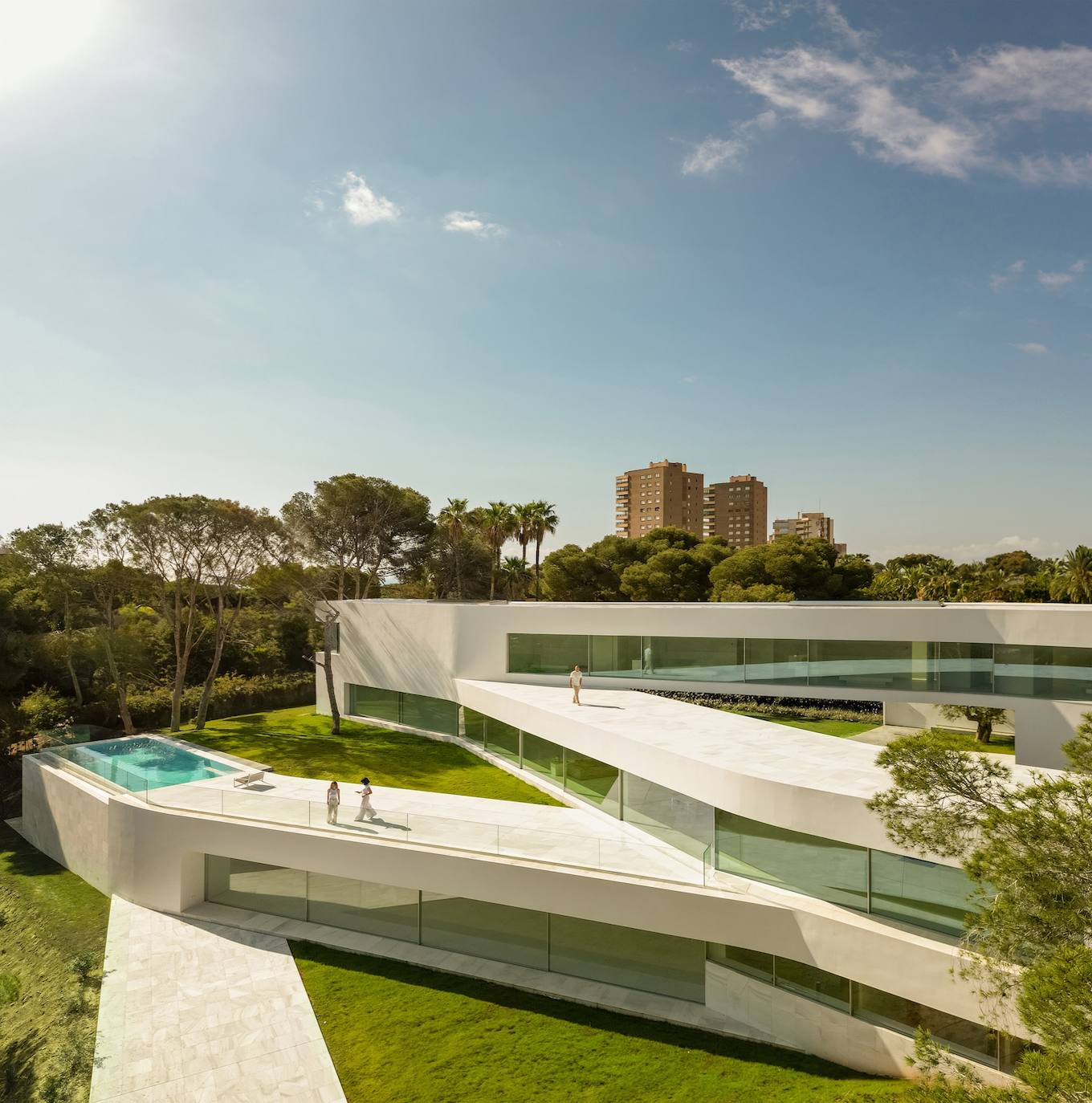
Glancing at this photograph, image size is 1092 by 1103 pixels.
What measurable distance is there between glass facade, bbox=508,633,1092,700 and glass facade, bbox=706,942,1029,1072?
9865mm

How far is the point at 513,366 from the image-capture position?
1102 inches

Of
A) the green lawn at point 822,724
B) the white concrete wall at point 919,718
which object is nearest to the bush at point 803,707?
the green lawn at point 822,724

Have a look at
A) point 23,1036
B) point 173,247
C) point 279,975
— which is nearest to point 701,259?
point 173,247

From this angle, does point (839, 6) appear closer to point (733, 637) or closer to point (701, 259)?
point (701, 259)

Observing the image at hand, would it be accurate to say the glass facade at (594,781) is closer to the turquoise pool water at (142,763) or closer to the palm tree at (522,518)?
the turquoise pool water at (142,763)

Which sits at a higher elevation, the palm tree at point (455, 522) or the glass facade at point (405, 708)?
the palm tree at point (455, 522)

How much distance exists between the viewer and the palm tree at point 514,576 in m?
47.2

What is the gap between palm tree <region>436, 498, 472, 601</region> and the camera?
41500mm

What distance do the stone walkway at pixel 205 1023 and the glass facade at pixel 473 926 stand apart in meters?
A: 1.19

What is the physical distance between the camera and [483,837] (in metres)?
14.7

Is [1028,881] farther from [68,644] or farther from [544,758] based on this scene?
[68,644]

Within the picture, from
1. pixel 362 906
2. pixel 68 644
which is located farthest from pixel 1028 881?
pixel 68 644

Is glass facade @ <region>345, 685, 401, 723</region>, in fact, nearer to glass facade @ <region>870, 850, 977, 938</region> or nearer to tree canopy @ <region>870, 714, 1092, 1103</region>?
glass facade @ <region>870, 850, 977, 938</region>

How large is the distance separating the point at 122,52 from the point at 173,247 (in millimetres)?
5721
